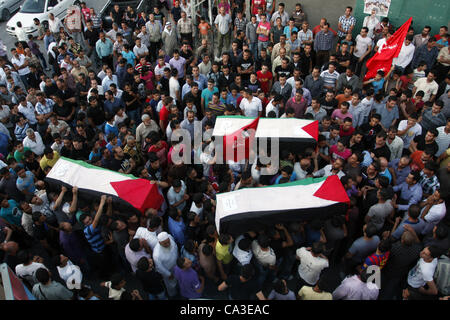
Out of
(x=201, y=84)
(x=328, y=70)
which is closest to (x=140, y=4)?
(x=201, y=84)

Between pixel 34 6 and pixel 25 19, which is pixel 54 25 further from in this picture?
pixel 34 6

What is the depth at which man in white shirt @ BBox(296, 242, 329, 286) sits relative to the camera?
4.13m

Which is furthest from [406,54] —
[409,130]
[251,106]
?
[251,106]

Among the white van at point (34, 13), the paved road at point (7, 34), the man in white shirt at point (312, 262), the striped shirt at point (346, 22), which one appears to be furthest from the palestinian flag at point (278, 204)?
the paved road at point (7, 34)

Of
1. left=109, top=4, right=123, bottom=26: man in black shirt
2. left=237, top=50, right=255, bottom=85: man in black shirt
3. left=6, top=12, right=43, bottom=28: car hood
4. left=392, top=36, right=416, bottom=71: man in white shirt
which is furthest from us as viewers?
left=6, top=12, right=43, bottom=28: car hood

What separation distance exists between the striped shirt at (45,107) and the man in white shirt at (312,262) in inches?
234

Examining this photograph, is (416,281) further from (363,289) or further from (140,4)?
(140,4)

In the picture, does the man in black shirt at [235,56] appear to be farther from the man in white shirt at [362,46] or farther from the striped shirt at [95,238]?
the striped shirt at [95,238]

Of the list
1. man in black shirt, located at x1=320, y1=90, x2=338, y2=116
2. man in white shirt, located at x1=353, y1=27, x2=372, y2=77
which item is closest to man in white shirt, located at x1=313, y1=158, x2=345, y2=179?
man in black shirt, located at x1=320, y1=90, x2=338, y2=116

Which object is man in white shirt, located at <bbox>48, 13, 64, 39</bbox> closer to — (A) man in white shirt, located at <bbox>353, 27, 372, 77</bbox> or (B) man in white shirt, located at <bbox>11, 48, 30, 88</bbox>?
(B) man in white shirt, located at <bbox>11, 48, 30, 88</bbox>

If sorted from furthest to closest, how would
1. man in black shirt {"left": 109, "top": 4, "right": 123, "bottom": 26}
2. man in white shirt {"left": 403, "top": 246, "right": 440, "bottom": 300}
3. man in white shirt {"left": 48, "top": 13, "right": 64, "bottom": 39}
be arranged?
man in black shirt {"left": 109, "top": 4, "right": 123, "bottom": 26}, man in white shirt {"left": 48, "top": 13, "right": 64, "bottom": 39}, man in white shirt {"left": 403, "top": 246, "right": 440, "bottom": 300}

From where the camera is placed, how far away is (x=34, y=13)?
12.2 metres

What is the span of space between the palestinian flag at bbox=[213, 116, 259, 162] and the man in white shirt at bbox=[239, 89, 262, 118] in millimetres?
623

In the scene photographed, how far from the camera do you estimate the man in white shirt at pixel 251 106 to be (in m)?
6.73
